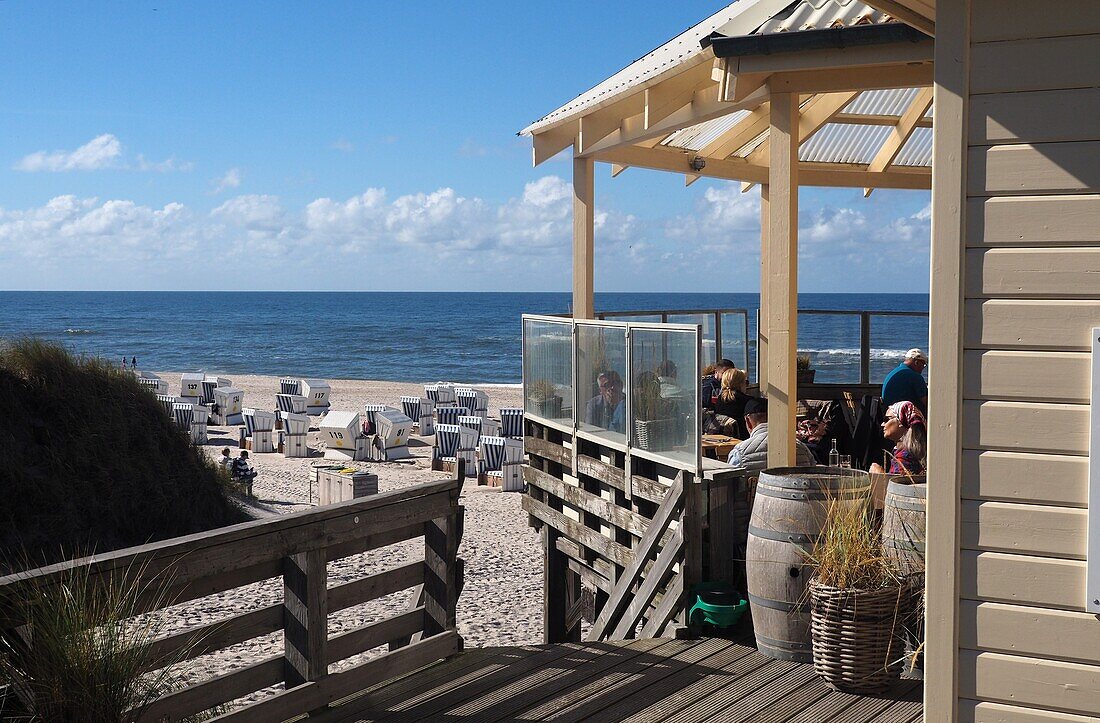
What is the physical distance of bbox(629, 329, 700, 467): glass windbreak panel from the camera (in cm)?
626

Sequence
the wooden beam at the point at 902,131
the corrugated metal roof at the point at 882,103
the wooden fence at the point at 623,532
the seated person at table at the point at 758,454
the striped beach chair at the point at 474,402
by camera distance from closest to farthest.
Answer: the wooden fence at the point at 623,532
the seated person at table at the point at 758,454
the wooden beam at the point at 902,131
the corrugated metal roof at the point at 882,103
the striped beach chair at the point at 474,402

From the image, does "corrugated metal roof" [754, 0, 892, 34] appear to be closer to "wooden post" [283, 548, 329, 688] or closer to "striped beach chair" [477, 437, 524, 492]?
"wooden post" [283, 548, 329, 688]

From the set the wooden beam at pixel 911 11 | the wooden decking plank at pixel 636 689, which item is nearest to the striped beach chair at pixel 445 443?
the wooden decking plank at pixel 636 689

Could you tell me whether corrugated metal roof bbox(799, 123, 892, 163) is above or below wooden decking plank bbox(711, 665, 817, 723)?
above

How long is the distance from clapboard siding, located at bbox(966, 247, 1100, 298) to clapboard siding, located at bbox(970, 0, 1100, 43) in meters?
0.67

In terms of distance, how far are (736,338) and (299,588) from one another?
8.53 meters

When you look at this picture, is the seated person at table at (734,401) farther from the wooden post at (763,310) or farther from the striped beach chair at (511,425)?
the striped beach chair at (511,425)

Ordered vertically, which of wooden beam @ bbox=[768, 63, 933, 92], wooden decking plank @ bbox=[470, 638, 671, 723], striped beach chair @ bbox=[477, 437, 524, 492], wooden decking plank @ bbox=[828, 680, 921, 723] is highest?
wooden beam @ bbox=[768, 63, 933, 92]

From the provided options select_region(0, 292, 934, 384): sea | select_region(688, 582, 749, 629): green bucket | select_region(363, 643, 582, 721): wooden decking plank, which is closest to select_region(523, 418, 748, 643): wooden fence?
select_region(688, 582, 749, 629): green bucket

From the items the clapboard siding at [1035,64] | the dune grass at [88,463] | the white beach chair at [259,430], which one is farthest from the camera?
the white beach chair at [259,430]

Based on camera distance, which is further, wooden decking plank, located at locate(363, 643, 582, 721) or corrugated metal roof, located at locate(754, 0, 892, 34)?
corrugated metal roof, located at locate(754, 0, 892, 34)

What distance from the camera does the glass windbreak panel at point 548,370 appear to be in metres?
8.54

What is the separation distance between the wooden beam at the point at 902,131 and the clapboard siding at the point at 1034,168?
271 inches

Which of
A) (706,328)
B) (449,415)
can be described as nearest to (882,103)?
(706,328)
